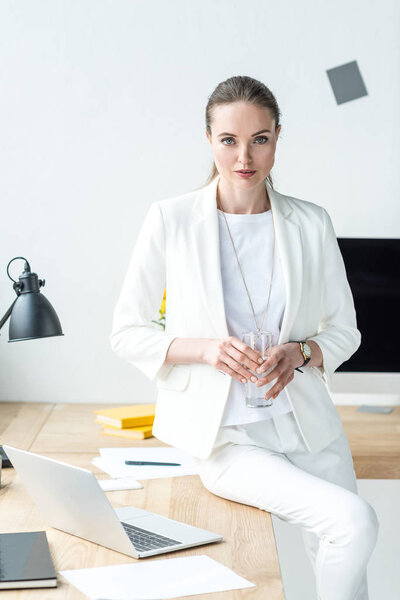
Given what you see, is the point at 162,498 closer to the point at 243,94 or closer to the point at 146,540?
the point at 146,540

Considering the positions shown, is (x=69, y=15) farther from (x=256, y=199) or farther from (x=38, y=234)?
(x=256, y=199)

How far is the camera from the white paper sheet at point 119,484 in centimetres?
173

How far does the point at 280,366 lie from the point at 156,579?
53 cm

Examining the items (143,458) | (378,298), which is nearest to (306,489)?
(143,458)

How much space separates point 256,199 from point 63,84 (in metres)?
1.19

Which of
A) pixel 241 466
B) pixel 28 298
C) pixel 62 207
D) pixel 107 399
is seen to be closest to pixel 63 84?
pixel 62 207

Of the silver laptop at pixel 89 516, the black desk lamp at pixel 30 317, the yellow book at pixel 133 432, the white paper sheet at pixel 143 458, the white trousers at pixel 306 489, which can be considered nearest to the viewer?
the silver laptop at pixel 89 516

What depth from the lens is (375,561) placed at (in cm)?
291

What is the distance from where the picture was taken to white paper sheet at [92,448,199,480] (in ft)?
6.16

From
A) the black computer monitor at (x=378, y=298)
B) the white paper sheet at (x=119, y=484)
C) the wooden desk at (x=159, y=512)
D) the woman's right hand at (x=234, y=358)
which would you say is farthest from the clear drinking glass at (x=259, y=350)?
the black computer monitor at (x=378, y=298)

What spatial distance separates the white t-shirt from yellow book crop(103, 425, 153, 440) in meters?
0.74

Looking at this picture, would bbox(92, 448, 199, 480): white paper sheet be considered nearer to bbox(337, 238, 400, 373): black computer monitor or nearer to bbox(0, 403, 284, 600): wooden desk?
bbox(0, 403, 284, 600): wooden desk

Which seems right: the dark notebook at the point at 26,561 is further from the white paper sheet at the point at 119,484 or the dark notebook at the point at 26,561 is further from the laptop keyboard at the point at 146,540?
the white paper sheet at the point at 119,484

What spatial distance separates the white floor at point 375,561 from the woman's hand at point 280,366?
4.45 ft
